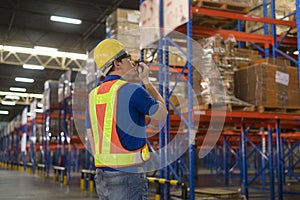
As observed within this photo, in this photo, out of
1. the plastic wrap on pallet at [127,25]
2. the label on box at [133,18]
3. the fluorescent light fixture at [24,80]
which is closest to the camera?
the plastic wrap on pallet at [127,25]

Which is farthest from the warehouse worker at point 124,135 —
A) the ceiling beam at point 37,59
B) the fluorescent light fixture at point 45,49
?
the fluorescent light fixture at point 45,49

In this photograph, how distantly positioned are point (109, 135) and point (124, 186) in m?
0.30

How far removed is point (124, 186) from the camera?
87.4 inches

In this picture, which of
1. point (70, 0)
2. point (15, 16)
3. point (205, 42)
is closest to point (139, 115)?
point (205, 42)

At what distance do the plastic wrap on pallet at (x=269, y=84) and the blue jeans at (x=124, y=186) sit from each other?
430 centimetres

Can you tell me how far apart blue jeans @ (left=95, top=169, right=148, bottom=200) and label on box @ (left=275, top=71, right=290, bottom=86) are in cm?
463

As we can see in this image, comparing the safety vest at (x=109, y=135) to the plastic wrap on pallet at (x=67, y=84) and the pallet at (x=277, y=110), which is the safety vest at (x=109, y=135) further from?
the plastic wrap on pallet at (x=67, y=84)

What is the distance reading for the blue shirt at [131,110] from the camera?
7.30 feet

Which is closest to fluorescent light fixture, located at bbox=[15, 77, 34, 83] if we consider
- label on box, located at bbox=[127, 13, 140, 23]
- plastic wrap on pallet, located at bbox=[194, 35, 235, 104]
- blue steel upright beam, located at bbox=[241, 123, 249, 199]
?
label on box, located at bbox=[127, 13, 140, 23]

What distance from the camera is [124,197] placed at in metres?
2.21

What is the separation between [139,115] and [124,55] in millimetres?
395

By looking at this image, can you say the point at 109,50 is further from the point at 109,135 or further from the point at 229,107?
the point at 229,107

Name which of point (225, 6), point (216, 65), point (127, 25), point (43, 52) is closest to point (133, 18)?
point (127, 25)

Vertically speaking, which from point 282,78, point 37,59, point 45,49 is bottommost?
point 282,78
